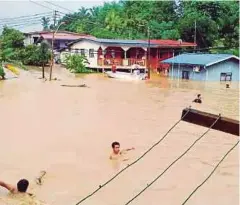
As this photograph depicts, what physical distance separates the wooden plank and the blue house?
1074 inches

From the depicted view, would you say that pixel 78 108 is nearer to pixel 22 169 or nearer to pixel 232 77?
pixel 22 169

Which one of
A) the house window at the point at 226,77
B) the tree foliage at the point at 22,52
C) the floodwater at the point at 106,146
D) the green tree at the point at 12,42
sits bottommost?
the floodwater at the point at 106,146

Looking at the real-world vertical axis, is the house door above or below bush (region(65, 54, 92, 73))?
below

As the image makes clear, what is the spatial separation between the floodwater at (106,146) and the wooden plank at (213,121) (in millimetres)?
4107

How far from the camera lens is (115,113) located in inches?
693

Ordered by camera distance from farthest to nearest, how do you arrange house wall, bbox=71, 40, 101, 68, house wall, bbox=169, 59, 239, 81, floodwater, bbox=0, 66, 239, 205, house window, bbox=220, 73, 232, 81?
house wall, bbox=71, 40, 101, 68, house window, bbox=220, 73, 232, 81, house wall, bbox=169, 59, 239, 81, floodwater, bbox=0, 66, 239, 205

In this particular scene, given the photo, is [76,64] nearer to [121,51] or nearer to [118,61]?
[118,61]

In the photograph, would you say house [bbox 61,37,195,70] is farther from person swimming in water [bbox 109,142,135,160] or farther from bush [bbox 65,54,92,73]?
person swimming in water [bbox 109,142,135,160]

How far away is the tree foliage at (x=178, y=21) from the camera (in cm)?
3897

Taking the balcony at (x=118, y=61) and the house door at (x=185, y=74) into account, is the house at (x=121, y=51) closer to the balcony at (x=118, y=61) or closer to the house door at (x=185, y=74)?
the balcony at (x=118, y=61)

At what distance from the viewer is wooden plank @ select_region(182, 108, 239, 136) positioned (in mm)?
3568

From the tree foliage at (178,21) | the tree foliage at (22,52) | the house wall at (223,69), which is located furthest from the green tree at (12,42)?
the house wall at (223,69)

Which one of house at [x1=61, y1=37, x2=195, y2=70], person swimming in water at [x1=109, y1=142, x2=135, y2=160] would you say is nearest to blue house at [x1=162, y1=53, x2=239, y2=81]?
house at [x1=61, y1=37, x2=195, y2=70]

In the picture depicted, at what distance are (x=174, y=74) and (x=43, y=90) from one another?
41.3ft
